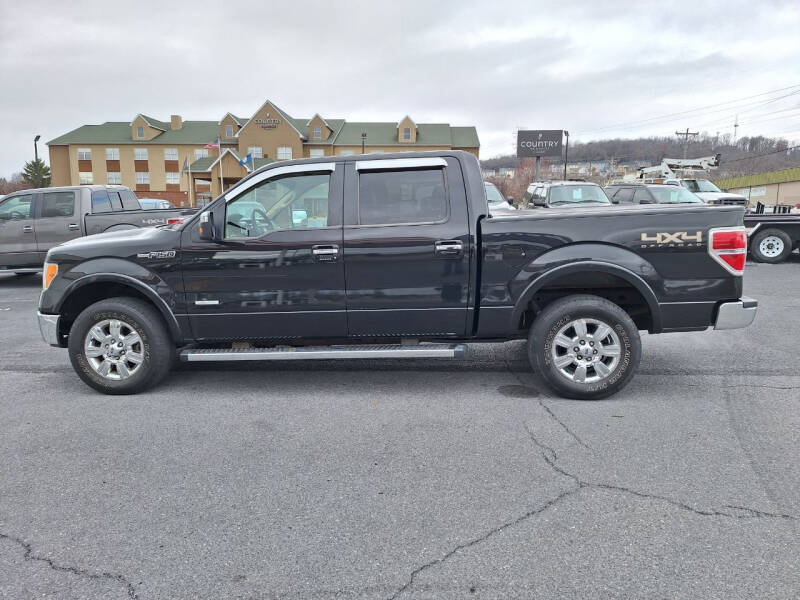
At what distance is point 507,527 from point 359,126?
60413mm

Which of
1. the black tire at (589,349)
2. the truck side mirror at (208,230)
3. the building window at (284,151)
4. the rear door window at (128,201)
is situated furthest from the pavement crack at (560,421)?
the building window at (284,151)

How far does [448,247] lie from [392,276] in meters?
0.52

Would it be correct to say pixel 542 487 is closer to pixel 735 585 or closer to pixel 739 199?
pixel 735 585

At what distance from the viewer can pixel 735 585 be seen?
2.48 meters

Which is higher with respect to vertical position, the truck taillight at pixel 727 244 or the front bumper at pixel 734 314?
the truck taillight at pixel 727 244

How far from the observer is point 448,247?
4742 millimetres

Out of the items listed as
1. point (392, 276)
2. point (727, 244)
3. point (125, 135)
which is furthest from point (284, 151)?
point (727, 244)

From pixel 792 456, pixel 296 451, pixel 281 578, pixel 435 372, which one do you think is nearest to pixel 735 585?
pixel 792 456

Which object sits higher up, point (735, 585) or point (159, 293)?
point (159, 293)

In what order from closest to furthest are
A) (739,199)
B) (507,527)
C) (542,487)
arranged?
(507,527), (542,487), (739,199)

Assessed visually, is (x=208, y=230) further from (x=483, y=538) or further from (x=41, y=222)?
(x=41, y=222)

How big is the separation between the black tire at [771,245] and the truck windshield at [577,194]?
3.68m

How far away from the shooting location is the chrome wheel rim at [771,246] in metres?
14.1

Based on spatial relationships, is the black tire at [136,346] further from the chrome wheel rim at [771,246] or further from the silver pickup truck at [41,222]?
the chrome wheel rim at [771,246]
